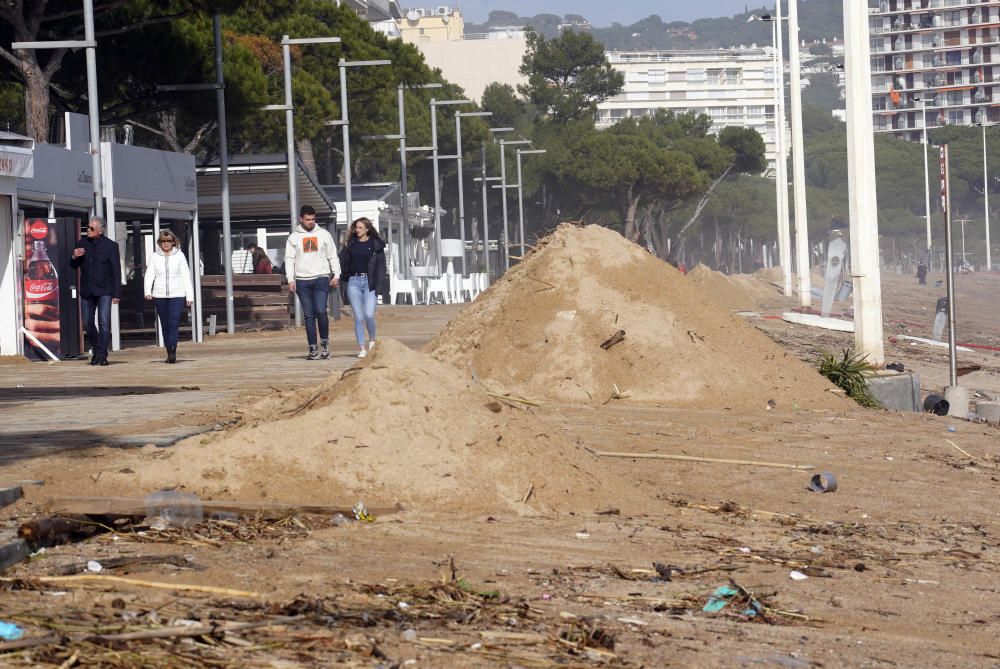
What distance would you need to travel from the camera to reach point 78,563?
20.4 feet

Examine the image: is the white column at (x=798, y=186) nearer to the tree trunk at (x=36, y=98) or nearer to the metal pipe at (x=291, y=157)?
the metal pipe at (x=291, y=157)

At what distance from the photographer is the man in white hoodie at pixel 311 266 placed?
60.3 ft

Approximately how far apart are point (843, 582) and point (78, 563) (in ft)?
10.2

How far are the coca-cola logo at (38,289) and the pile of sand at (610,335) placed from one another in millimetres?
7562

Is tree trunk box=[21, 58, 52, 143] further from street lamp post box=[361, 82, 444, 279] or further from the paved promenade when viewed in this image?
street lamp post box=[361, 82, 444, 279]

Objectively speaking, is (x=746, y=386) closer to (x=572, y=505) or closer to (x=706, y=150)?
(x=572, y=505)

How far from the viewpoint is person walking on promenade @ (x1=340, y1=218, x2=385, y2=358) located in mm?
18438

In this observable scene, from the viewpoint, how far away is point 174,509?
7469mm

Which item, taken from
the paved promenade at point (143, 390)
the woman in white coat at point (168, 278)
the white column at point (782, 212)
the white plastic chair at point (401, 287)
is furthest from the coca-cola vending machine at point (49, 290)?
the white column at point (782, 212)

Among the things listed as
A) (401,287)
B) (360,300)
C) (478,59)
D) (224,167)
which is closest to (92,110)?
(360,300)

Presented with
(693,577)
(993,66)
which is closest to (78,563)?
(693,577)

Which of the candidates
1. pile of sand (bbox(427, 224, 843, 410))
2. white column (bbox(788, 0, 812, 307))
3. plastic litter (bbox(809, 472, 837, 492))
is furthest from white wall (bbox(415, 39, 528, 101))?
plastic litter (bbox(809, 472, 837, 492))

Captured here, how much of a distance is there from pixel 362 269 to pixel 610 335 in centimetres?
466

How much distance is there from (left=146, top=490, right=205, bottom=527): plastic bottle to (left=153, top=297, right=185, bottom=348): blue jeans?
11.7m
